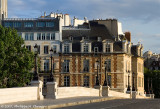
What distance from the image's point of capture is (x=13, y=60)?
8512cm

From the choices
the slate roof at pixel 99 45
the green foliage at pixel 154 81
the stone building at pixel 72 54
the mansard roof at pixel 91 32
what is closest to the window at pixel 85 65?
the stone building at pixel 72 54

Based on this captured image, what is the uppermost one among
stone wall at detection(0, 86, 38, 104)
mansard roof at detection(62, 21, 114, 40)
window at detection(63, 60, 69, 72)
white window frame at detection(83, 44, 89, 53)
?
mansard roof at detection(62, 21, 114, 40)

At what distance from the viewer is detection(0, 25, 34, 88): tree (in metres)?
83.6

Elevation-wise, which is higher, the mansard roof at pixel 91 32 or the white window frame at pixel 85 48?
the mansard roof at pixel 91 32

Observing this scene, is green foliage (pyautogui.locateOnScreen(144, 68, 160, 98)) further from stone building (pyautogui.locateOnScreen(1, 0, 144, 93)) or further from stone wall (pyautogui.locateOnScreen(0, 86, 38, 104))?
stone wall (pyautogui.locateOnScreen(0, 86, 38, 104))

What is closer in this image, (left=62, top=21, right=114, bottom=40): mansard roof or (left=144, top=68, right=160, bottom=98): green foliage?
(left=62, top=21, right=114, bottom=40): mansard roof

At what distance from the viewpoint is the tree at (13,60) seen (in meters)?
83.6

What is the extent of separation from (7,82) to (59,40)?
15.0 m

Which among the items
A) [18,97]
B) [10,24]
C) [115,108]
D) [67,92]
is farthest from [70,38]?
[115,108]

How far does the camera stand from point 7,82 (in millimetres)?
83438

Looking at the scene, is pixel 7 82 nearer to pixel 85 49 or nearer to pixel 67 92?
pixel 85 49

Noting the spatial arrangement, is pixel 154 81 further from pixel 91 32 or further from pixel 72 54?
pixel 72 54

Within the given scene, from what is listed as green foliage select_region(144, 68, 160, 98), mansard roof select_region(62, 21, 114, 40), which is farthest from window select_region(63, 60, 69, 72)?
green foliage select_region(144, 68, 160, 98)

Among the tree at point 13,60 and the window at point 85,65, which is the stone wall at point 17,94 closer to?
the tree at point 13,60
